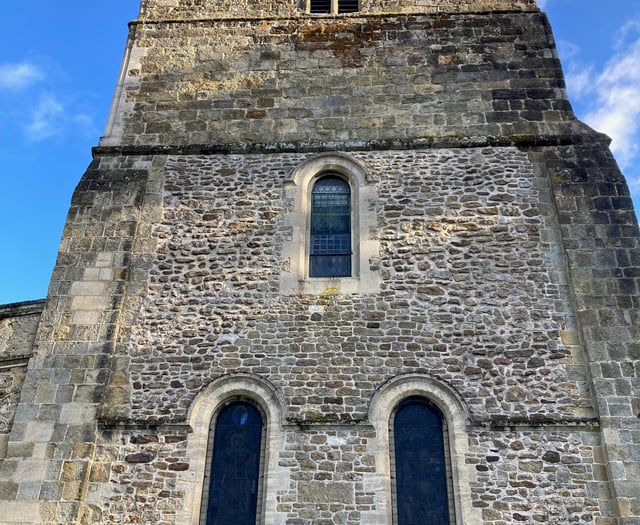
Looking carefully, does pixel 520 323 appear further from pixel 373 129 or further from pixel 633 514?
pixel 373 129

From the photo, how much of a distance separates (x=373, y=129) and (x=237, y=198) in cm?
231

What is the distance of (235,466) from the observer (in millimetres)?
7953

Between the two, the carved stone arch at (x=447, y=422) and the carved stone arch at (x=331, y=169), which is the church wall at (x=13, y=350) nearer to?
the carved stone arch at (x=331, y=169)

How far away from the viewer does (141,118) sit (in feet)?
35.1

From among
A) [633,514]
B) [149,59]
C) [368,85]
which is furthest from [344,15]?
[633,514]

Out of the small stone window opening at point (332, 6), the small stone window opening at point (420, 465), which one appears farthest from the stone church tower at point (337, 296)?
the small stone window opening at point (332, 6)

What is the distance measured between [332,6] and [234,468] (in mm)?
8004

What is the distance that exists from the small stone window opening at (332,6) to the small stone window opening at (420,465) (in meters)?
7.13

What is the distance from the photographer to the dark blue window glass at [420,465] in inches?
299

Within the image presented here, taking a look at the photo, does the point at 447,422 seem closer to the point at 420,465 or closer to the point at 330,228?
the point at 420,465

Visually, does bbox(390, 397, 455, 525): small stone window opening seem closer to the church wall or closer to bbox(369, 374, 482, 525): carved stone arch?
bbox(369, 374, 482, 525): carved stone arch

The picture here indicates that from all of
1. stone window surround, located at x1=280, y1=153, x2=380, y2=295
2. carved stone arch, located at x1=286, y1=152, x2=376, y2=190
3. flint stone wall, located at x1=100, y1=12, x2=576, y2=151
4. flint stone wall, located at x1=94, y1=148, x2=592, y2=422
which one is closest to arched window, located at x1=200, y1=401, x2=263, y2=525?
flint stone wall, located at x1=94, y1=148, x2=592, y2=422

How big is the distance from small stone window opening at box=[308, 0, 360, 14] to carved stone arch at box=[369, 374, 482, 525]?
6.89 meters

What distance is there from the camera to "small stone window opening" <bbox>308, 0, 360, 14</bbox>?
11945 mm
